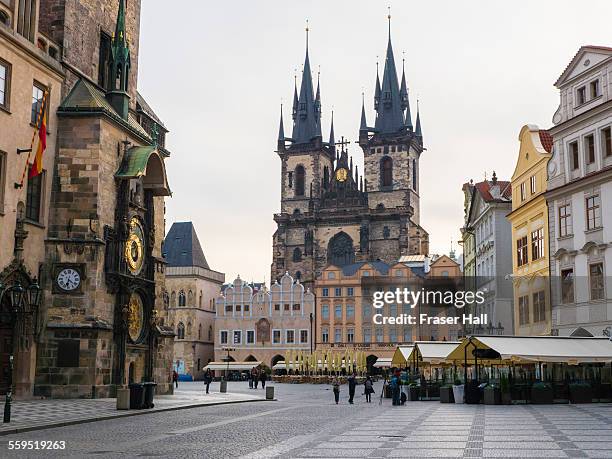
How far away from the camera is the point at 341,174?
12338 centimetres

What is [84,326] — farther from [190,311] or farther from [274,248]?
[274,248]

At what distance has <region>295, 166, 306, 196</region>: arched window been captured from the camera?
123312mm

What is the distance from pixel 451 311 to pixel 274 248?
118ft

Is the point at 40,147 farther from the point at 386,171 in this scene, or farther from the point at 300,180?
the point at 300,180

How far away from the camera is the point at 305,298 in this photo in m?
102

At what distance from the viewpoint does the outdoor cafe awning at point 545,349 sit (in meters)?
30.2

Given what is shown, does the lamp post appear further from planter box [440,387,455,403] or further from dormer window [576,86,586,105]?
dormer window [576,86,586,105]

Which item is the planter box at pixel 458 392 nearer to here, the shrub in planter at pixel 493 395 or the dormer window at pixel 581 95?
the shrub in planter at pixel 493 395

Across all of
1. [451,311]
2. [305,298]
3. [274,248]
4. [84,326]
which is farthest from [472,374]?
[274,248]

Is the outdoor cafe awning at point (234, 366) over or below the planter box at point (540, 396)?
over

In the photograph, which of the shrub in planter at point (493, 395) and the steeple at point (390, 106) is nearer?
the shrub in planter at point (493, 395)

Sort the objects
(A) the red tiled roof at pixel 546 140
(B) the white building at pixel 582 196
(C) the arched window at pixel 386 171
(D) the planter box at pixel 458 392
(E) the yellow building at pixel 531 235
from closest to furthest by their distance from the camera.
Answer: (D) the planter box at pixel 458 392, (B) the white building at pixel 582 196, (E) the yellow building at pixel 531 235, (A) the red tiled roof at pixel 546 140, (C) the arched window at pixel 386 171

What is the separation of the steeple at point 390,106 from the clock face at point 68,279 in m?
95.2

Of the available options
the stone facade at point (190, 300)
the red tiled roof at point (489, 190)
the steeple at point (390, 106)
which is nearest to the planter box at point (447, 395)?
the red tiled roof at point (489, 190)
